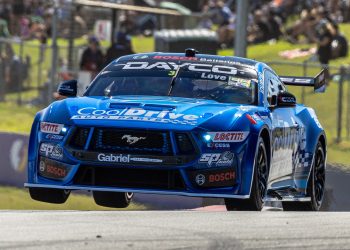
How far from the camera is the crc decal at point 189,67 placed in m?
11.1

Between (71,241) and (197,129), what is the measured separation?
3.22 m

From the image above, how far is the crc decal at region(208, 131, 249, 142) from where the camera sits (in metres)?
9.54

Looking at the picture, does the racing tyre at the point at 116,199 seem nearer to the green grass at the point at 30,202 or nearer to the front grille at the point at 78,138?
the front grille at the point at 78,138

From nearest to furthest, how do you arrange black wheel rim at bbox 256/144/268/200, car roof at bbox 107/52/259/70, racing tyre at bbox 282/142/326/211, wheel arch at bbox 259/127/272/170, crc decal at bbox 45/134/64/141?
crc decal at bbox 45/134/64/141 < black wheel rim at bbox 256/144/268/200 < wheel arch at bbox 259/127/272/170 < car roof at bbox 107/52/259/70 < racing tyre at bbox 282/142/326/211

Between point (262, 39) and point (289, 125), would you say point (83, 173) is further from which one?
point (262, 39)

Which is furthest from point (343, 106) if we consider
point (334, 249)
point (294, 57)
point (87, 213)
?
point (334, 249)

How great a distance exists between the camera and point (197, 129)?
9.48 m

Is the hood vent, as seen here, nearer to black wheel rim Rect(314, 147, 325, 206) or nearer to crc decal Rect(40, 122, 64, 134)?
crc decal Rect(40, 122, 64, 134)

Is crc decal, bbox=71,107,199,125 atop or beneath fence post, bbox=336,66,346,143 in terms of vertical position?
atop

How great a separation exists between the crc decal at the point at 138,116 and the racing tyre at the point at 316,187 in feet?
9.27

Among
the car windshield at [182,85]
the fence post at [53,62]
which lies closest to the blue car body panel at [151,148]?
the car windshield at [182,85]

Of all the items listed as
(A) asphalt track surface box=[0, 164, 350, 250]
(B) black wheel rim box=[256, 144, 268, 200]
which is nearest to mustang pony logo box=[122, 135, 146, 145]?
(B) black wheel rim box=[256, 144, 268, 200]

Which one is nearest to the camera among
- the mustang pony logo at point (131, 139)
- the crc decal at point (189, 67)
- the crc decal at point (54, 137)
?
the mustang pony logo at point (131, 139)

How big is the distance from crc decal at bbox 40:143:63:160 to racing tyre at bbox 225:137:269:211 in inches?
57.2
